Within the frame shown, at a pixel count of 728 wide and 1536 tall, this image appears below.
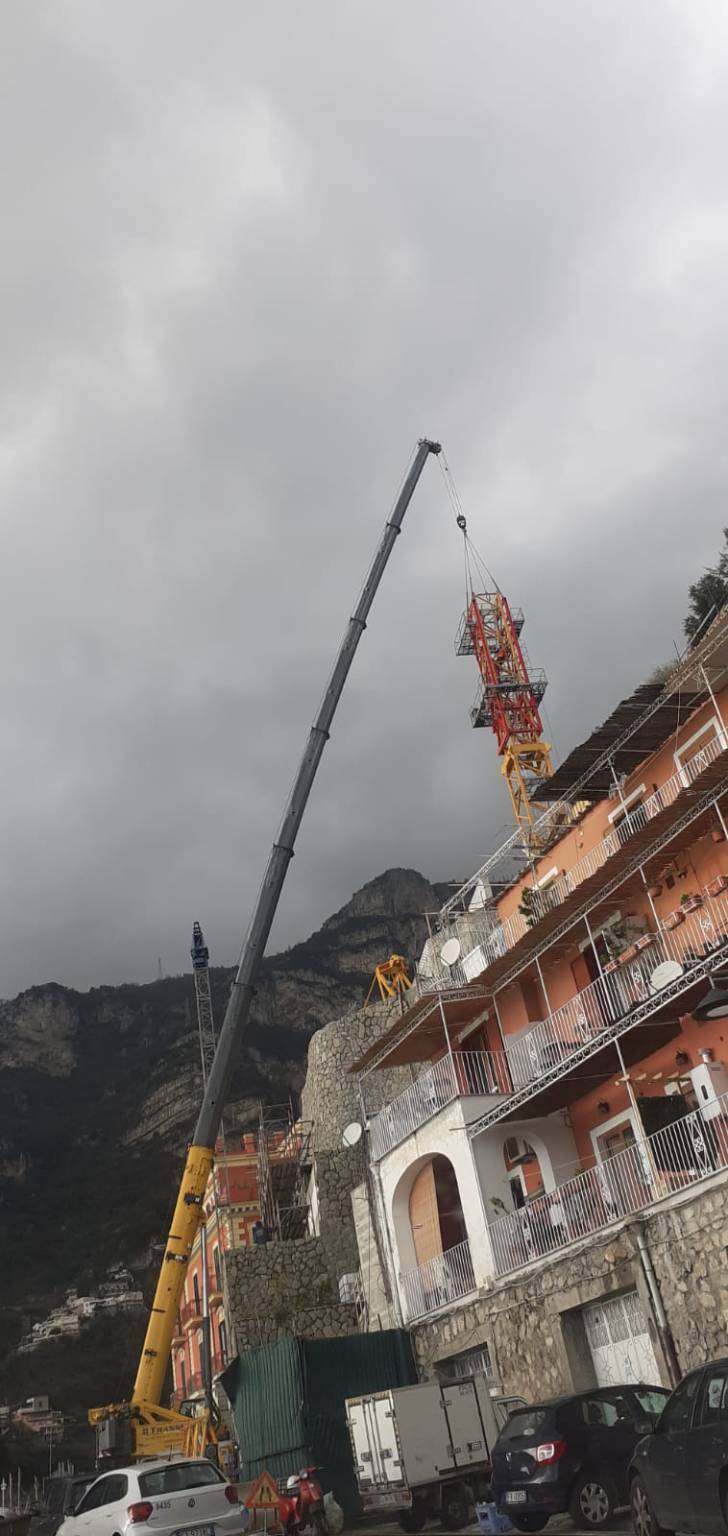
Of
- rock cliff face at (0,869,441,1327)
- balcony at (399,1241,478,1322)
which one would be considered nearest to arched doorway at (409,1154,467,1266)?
balcony at (399,1241,478,1322)

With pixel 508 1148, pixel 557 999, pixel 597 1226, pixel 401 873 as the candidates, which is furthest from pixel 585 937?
pixel 401 873

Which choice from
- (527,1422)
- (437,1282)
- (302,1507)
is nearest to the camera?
(527,1422)

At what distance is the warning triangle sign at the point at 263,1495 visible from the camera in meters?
14.5

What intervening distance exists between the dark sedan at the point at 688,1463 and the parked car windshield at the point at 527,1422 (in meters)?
2.17

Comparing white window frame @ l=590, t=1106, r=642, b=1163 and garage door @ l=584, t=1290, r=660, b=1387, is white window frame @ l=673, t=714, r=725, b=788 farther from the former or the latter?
garage door @ l=584, t=1290, r=660, b=1387

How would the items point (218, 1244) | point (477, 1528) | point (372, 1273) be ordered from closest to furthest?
1. point (477, 1528)
2. point (372, 1273)
3. point (218, 1244)

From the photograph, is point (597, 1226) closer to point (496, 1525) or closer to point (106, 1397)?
point (496, 1525)

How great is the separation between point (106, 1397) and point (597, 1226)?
59412 millimetres

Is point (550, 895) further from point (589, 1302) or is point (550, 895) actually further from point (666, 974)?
point (589, 1302)

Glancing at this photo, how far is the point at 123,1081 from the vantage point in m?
120

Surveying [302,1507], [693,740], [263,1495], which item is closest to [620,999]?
[693,740]

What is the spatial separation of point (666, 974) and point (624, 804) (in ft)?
17.5

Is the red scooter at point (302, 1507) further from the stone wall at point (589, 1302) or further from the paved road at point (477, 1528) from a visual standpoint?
the stone wall at point (589, 1302)

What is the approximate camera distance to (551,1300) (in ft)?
57.2
